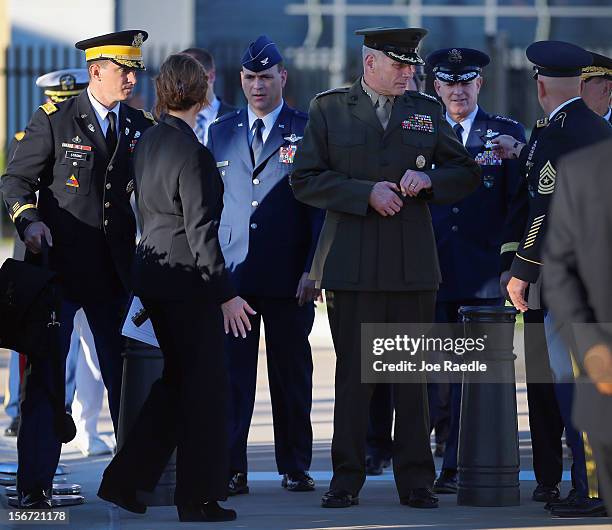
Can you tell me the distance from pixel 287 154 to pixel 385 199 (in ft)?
3.21

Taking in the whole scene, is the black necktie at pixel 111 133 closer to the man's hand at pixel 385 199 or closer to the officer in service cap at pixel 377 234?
the officer in service cap at pixel 377 234

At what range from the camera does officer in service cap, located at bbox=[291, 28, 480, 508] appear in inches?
274

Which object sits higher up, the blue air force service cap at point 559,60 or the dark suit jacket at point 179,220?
the blue air force service cap at point 559,60

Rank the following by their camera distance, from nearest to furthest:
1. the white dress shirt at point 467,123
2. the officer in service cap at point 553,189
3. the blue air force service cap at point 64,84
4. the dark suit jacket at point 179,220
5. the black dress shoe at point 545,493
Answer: the dark suit jacket at point 179,220 → the officer in service cap at point 553,189 → the black dress shoe at point 545,493 → the white dress shirt at point 467,123 → the blue air force service cap at point 64,84

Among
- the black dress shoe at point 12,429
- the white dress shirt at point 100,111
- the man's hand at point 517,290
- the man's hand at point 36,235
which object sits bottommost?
the black dress shoe at point 12,429

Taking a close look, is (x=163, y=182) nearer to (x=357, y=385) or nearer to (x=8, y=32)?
(x=357, y=385)

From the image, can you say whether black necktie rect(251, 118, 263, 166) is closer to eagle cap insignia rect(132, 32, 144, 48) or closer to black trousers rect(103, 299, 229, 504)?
eagle cap insignia rect(132, 32, 144, 48)

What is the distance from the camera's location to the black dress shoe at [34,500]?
6.73 metres

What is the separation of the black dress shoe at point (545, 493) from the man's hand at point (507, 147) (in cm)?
170

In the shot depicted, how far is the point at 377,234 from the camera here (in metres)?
6.98

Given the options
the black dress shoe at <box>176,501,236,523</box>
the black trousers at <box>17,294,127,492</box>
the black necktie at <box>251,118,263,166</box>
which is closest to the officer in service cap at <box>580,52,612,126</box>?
the black necktie at <box>251,118,263,166</box>

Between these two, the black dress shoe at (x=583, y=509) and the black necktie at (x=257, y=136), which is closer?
the black dress shoe at (x=583, y=509)

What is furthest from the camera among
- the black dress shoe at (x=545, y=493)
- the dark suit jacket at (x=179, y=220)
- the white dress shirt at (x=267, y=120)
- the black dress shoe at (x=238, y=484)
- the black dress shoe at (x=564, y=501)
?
the white dress shirt at (x=267, y=120)

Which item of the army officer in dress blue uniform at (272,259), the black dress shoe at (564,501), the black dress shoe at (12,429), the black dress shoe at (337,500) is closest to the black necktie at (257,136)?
the army officer in dress blue uniform at (272,259)
